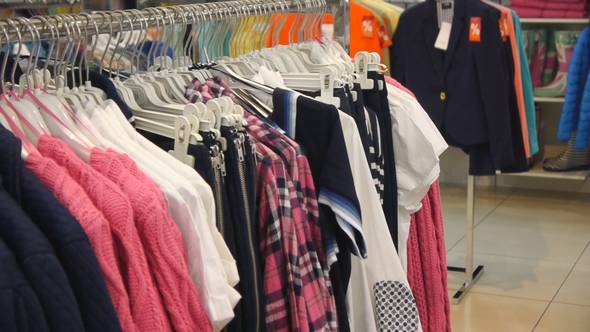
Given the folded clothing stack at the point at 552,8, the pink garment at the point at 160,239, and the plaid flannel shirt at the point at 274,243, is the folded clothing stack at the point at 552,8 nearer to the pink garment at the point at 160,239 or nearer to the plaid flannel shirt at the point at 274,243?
the plaid flannel shirt at the point at 274,243

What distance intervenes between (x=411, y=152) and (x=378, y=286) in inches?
14.8

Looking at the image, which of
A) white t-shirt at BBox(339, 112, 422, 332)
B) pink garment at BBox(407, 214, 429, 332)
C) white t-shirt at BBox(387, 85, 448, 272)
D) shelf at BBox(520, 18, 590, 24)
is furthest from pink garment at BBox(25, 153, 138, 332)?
shelf at BBox(520, 18, 590, 24)

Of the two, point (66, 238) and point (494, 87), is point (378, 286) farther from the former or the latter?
point (494, 87)

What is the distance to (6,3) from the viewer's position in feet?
6.46

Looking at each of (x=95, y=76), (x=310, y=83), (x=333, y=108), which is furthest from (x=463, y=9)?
(x=95, y=76)

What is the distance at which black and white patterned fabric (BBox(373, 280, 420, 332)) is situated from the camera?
76.1 inches

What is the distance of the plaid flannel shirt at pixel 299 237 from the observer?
158 cm

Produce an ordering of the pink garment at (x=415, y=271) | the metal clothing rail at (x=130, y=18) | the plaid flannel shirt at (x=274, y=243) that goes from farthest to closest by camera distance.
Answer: the pink garment at (x=415, y=271)
the plaid flannel shirt at (x=274, y=243)
the metal clothing rail at (x=130, y=18)

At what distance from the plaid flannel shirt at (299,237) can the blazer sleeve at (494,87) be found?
2160 millimetres

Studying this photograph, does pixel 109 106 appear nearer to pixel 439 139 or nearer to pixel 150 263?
pixel 150 263

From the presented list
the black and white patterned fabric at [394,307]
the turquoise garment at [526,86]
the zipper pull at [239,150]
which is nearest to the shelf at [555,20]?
the turquoise garment at [526,86]

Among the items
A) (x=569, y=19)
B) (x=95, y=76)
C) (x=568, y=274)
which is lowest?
(x=568, y=274)

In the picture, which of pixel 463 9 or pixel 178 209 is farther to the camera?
pixel 463 9

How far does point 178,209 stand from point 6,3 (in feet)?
3.30
